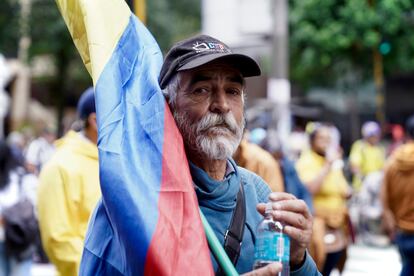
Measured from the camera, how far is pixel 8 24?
3080cm

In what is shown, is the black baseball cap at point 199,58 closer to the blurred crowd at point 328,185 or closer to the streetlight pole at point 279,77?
the blurred crowd at point 328,185

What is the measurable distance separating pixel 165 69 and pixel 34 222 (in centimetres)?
525

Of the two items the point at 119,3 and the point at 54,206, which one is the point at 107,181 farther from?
the point at 54,206

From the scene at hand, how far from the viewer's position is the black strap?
9.22 ft

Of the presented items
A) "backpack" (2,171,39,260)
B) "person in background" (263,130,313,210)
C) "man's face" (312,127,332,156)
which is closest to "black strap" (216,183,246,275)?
"backpack" (2,171,39,260)

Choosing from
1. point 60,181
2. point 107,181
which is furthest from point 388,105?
point 107,181

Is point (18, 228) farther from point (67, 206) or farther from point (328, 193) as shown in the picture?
point (328, 193)

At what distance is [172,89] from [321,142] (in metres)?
6.52

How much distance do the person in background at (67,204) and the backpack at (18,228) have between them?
241cm

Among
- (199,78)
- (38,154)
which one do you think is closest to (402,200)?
(199,78)

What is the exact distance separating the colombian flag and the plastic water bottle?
17 centimetres

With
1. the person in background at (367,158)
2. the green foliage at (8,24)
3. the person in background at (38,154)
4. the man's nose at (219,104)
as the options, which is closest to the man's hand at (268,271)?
the man's nose at (219,104)

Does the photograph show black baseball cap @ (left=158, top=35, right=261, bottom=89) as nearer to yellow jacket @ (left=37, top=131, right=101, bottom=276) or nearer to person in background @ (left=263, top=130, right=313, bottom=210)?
yellow jacket @ (left=37, top=131, right=101, bottom=276)

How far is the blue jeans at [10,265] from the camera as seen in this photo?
7.78m
